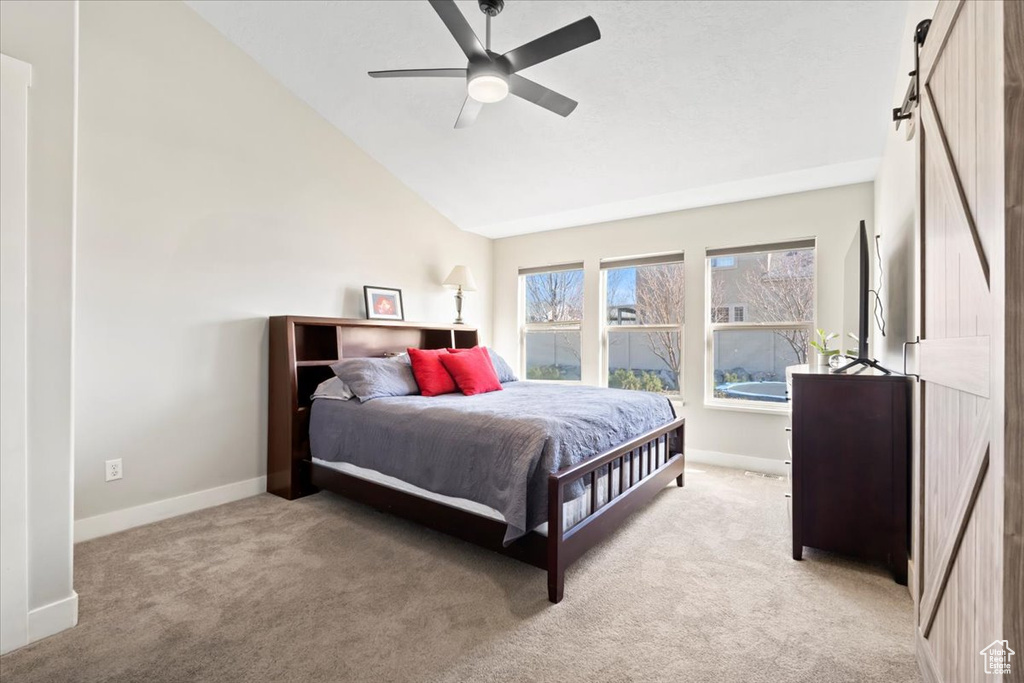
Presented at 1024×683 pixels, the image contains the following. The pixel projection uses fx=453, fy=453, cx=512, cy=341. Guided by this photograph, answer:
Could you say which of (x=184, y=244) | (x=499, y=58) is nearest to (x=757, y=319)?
(x=499, y=58)

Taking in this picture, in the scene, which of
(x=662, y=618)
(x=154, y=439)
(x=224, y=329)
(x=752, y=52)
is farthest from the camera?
(x=224, y=329)

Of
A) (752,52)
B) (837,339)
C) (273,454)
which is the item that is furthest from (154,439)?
(837,339)

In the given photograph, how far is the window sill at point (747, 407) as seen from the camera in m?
3.75

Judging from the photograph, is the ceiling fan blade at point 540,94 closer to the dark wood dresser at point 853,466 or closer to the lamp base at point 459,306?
the dark wood dresser at point 853,466

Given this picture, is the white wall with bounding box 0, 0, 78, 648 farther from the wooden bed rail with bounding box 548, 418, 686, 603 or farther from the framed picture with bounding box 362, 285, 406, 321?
the framed picture with bounding box 362, 285, 406, 321

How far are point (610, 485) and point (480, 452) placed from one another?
0.76 m

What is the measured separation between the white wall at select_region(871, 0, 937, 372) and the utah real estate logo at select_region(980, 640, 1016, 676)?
1218mm

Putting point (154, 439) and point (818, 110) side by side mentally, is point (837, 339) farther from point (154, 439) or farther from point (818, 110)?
point (154, 439)

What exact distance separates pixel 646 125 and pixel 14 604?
3922 mm

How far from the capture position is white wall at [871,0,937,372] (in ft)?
6.81

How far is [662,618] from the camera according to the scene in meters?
1.79

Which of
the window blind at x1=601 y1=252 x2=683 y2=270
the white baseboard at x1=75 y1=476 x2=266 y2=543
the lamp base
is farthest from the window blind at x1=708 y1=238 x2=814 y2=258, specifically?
the white baseboard at x1=75 y1=476 x2=266 y2=543

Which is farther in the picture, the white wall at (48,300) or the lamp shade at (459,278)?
the lamp shade at (459,278)

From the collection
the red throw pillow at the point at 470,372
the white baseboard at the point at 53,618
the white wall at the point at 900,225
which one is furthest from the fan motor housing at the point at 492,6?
the white baseboard at the point at 53,618
